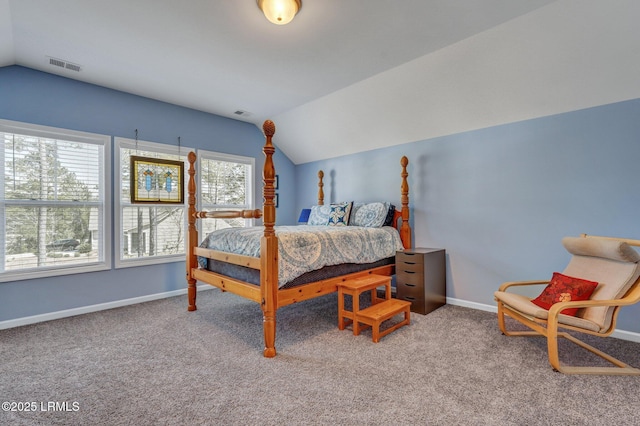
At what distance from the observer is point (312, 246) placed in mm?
2791

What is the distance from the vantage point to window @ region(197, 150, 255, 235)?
4512 mm

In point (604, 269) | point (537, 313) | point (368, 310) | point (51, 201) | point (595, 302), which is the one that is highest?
point (51, 201)

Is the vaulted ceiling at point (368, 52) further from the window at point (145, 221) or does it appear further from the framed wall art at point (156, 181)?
the framed wall art at point (156, 181)

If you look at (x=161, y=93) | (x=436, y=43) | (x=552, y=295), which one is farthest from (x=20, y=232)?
(x=552, y=295)

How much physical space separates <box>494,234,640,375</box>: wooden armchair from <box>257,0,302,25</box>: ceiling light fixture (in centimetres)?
276

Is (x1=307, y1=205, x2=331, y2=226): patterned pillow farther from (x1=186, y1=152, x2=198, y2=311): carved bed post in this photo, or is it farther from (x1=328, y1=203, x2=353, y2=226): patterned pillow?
(x1=186, y1=152, x2=198, y2=311): carved bed post

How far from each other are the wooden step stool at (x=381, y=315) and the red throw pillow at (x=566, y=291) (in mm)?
1084

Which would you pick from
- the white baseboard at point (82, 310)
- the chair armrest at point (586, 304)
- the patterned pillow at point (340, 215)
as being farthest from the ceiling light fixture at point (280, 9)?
the white baseboard at point (82, 310)

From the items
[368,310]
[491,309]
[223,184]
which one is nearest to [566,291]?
[491,309]

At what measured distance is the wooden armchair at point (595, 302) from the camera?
2.04 meters

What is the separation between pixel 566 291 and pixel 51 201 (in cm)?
496

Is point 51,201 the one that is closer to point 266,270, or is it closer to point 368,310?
point 266,270

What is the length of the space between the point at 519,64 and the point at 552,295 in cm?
202

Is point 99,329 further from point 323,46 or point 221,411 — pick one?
point 323,46
